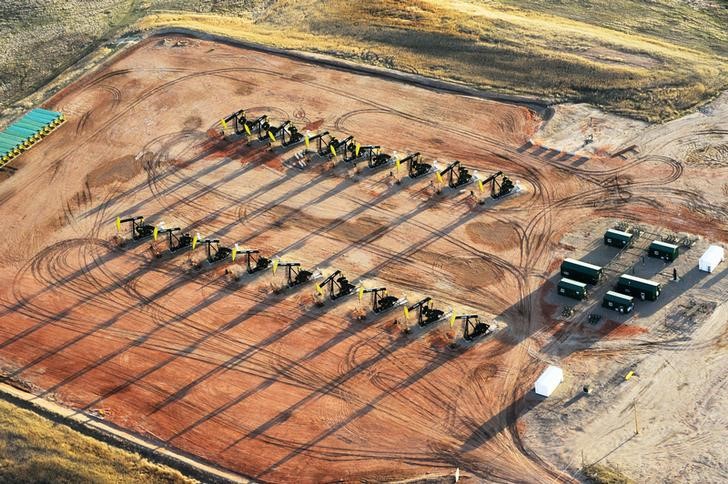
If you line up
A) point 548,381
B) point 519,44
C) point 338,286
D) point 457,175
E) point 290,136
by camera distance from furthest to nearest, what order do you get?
point 519,44
point 290,136
point 457,175
point 338,286
point 548,381

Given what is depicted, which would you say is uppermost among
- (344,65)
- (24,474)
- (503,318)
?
(344,65)

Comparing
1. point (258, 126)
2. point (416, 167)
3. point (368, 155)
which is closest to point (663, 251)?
point (416, 167)

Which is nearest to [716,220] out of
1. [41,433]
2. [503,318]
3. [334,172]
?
[503,318]

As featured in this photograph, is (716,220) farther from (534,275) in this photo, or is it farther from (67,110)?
(67,110)

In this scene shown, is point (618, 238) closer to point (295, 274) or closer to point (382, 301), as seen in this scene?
point (382, 301)

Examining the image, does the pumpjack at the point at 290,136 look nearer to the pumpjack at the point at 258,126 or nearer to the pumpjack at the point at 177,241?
the pumpjack at the point at 258,126

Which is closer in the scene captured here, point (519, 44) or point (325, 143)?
point (325, 143)

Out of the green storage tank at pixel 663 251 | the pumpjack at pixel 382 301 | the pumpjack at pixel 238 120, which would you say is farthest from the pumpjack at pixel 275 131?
the green storage tank at pixel 663 251
